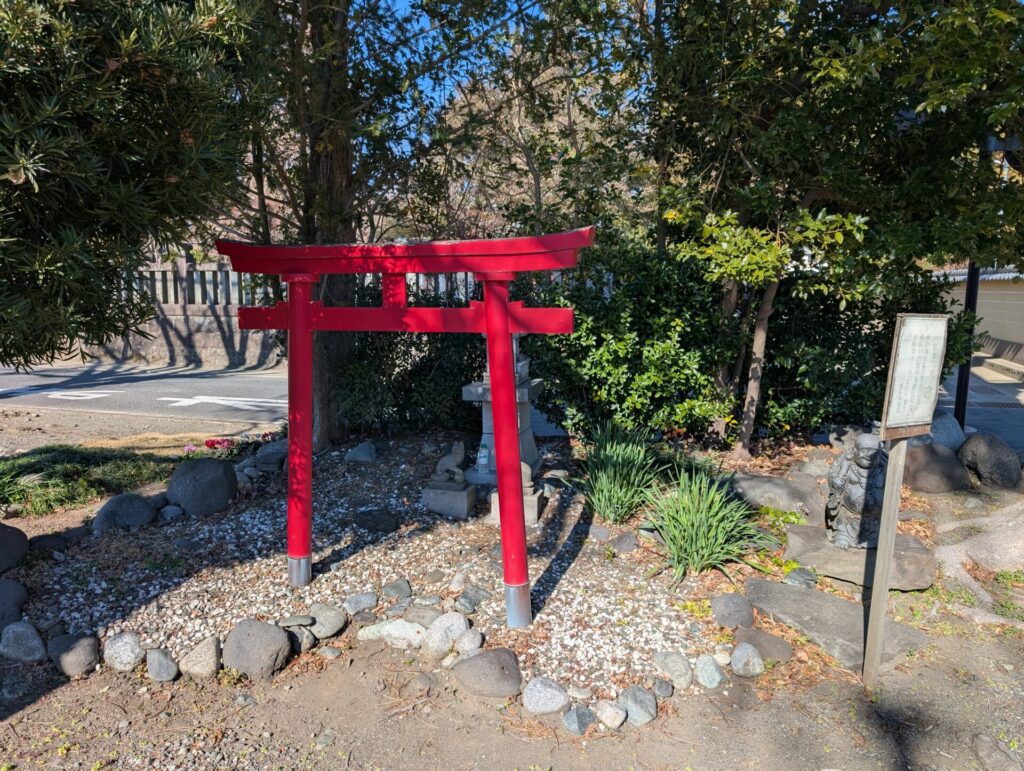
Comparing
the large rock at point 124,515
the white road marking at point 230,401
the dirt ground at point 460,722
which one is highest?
the large rock at point 124,515

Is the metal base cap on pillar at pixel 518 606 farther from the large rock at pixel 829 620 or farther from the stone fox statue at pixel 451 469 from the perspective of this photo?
the stone fox statue at pixel 451 469

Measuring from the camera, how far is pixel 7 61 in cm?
260

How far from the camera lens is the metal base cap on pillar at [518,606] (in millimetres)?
3672

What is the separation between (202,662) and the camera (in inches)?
136

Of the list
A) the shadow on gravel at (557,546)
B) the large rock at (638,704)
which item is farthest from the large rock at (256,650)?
the large rock at (638,704)

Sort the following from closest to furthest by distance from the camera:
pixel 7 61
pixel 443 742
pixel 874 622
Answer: pixel 7 61 → pixel 443 742 → pixel 874 622

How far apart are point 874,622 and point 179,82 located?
4.09 metres

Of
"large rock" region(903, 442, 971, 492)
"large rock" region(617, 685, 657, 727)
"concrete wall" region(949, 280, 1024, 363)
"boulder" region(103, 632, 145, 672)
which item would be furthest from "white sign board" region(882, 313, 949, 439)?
"concrete wall" region(949, 280, 1024, 363)

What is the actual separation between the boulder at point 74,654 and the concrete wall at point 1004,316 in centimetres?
1701


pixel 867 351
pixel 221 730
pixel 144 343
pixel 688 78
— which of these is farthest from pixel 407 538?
pixel 144 343

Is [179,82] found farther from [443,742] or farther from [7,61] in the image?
[443,742]

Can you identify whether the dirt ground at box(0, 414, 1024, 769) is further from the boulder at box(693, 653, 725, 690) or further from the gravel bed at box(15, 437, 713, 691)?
the gravel bed at box(15, 437, 713, 691)

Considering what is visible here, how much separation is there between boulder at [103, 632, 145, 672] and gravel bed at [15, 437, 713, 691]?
7 cm

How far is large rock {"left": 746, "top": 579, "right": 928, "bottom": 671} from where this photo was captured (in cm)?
356
